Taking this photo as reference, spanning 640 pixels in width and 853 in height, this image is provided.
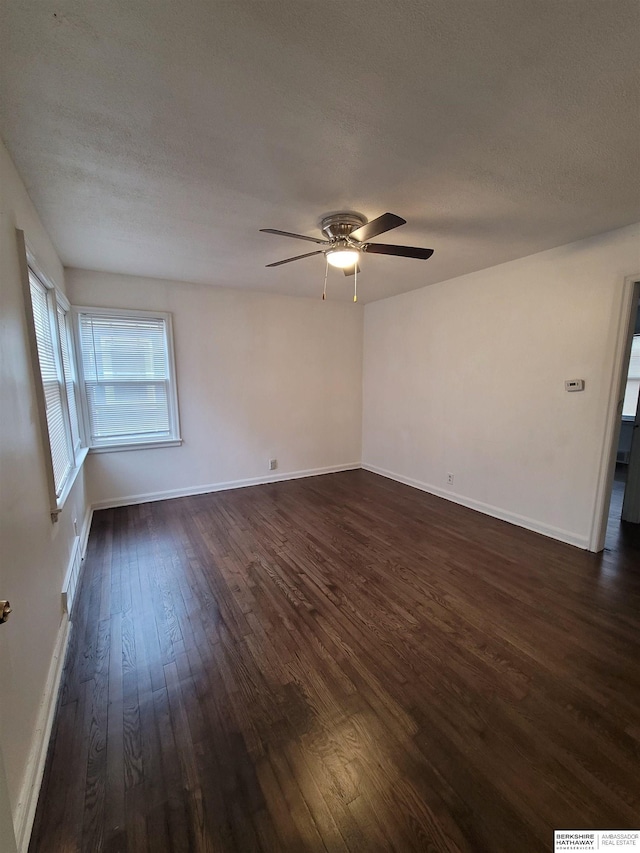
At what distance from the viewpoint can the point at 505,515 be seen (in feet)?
11.7

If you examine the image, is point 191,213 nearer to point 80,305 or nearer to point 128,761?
point 80,305

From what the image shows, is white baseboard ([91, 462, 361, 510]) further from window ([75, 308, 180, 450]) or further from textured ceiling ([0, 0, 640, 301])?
textured ceiling ([0, 0, 640, 301])

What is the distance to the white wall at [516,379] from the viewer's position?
281cm

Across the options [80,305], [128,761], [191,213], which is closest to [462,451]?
[191,213]

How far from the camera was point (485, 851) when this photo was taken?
43.6 inches

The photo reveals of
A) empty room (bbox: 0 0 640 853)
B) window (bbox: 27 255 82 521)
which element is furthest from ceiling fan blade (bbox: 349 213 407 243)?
window (bbox: 27 255 82 521)

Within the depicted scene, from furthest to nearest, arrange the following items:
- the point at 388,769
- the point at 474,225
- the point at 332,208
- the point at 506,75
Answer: the point at 474,225, the point at 332,208, the point at 388,769, the point at 506,75

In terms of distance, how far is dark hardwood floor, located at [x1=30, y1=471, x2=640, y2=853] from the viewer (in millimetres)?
1192

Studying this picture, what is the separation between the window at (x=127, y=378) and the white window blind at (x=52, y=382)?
95 cm

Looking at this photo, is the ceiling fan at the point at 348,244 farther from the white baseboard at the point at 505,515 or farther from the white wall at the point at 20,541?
the white baseboard at the point at 505,515

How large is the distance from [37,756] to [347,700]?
122 centimetres

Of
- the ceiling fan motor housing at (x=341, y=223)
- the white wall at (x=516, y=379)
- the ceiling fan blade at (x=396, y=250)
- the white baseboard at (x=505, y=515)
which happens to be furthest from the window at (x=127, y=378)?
the white baseboard at (x=505, y=515)

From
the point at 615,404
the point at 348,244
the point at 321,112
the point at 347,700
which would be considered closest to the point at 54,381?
the point at 348,244

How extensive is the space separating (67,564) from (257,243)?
2662 millimetres
